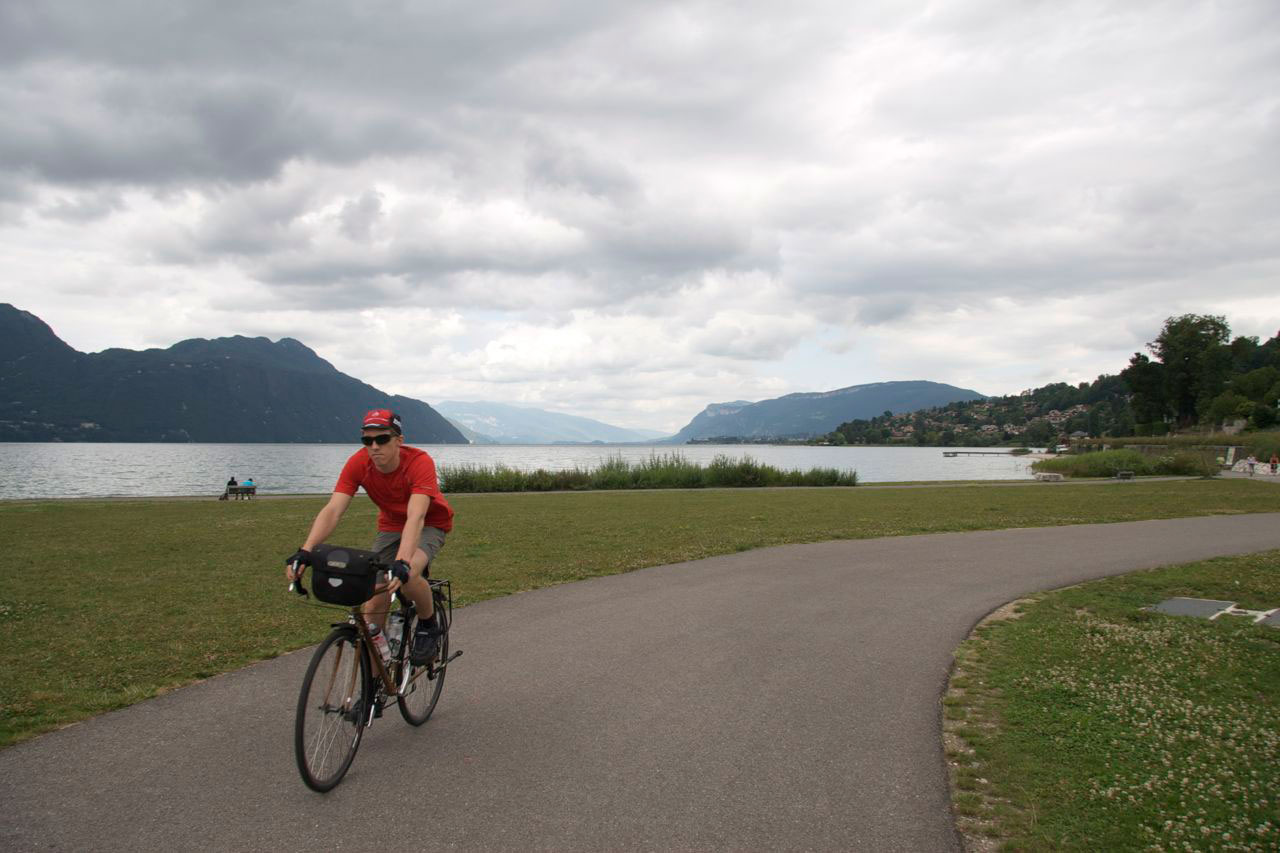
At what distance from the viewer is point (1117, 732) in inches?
197

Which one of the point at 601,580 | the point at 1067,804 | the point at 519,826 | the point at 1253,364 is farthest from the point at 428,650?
the point at 1253,364

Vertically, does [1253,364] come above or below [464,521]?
above

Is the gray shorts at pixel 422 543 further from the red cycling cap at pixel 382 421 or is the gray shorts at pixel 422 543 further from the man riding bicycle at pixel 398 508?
the red cycling cap at pixel 382 421

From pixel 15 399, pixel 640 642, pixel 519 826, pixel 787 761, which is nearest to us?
pixel 519 826

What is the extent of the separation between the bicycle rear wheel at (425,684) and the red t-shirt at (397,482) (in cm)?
65

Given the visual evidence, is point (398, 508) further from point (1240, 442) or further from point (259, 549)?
point (1240, 442)

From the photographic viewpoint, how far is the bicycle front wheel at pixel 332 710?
411 cm

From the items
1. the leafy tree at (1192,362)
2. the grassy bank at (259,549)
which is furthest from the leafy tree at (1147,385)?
the grassy bank at (259,549)

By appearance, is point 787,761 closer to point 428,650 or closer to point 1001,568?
point 428,650

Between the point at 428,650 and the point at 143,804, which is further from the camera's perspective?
the point at 428,650

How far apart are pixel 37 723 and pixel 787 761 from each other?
5.07m

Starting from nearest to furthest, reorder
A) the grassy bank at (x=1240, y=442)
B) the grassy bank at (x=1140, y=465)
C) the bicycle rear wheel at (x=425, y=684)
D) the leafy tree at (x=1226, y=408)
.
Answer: the bicycle rear wheel at (x=425, y=684) < the grassy bank at (x=1140, y=465) < the grassy bank at (x=1240, y=442) < the leafy tree at (x=1226, y=408)

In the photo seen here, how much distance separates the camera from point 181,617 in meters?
8.54

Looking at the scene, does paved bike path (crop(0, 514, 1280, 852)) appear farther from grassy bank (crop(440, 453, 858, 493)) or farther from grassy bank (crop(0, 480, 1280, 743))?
grassy bank (crop(440, 453, 858, 493))
